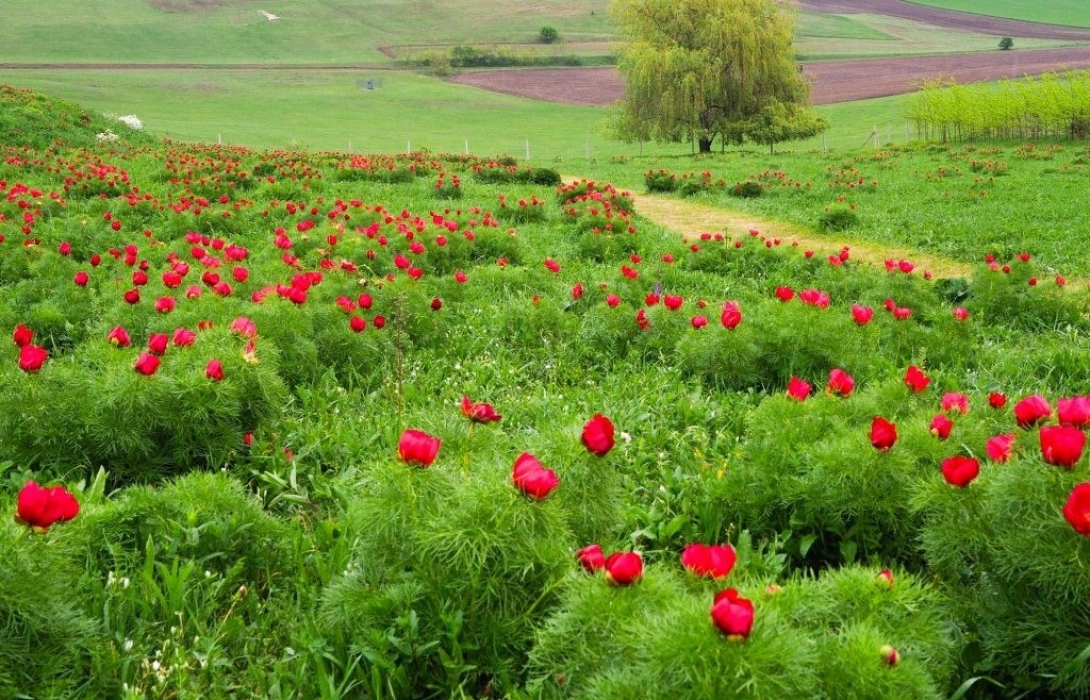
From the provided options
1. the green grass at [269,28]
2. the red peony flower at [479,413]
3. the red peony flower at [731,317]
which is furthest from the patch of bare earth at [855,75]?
the red peony flower at [479,413]

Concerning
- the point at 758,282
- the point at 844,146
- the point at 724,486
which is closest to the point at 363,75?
the point at 844,146

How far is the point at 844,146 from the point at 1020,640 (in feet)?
144

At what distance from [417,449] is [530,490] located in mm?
371

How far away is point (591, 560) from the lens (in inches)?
86.6

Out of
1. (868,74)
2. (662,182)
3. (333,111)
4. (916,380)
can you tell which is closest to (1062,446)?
(916,380)

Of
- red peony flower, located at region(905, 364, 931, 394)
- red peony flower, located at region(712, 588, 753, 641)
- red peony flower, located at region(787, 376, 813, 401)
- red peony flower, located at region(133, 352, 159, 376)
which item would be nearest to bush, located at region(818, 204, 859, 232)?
red peony flower, located at region(905, 364, 931, 394)

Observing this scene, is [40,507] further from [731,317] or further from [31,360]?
[731,317]

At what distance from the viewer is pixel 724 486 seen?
3.54m

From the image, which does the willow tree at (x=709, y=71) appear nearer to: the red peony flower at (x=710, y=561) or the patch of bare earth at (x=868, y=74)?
the patch of bare earth at (x=868, y=74)

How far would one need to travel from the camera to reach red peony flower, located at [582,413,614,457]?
2.44 metres

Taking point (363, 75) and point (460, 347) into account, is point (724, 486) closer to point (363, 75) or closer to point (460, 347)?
point (460, 347)

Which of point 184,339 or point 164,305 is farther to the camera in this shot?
point 164,305

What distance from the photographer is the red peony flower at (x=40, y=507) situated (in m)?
2.18

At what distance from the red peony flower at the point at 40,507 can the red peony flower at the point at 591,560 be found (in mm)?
1421
